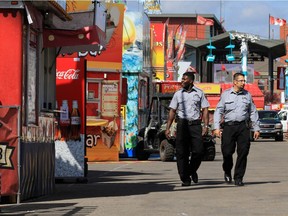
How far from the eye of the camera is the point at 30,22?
10398 millimetres

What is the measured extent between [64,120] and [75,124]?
0.32m

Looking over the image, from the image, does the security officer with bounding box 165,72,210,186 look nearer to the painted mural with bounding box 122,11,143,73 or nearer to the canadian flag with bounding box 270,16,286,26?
the painted mural with bounding box 122,11,143,73

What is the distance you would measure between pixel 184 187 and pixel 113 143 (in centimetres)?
936

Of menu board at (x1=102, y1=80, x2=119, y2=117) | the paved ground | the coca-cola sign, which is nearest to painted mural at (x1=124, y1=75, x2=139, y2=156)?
menu board at (x1=102, y1=80, x2=119, y2=117)

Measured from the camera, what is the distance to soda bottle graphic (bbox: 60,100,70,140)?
13859 millimetres

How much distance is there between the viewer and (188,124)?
44.1 feet

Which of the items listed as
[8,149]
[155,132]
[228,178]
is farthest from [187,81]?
[155,132]

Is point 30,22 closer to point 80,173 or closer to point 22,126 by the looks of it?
point 22,126

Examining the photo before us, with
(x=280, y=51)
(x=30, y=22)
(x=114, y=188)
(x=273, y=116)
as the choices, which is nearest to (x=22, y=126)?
(x=30, y=22)

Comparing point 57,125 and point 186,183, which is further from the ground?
point 57,125

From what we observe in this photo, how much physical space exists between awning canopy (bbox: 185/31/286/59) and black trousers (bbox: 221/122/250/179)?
78.7 m

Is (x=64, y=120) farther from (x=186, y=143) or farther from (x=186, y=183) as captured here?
(x=186, y=183)

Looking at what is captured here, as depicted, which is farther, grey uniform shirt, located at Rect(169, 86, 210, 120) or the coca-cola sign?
the coca-cola sign

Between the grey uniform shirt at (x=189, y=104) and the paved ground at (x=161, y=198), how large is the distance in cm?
127
